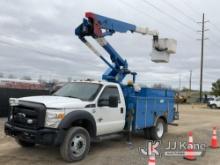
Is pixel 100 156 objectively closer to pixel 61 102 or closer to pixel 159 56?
pixel 61 102

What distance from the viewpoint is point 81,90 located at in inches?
388

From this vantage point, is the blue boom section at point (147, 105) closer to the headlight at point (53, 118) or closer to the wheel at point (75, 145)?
the wheel at point (75, 145)

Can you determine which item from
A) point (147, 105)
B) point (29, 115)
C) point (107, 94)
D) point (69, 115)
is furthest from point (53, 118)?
point (147, 105)

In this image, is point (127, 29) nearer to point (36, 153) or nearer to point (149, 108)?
point (149, 108)

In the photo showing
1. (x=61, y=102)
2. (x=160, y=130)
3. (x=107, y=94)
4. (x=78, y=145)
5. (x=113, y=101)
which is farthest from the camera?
(x=160, y=130)

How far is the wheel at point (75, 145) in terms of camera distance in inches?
324

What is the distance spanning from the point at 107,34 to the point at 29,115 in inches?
179

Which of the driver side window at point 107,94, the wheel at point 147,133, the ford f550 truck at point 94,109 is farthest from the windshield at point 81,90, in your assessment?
the wheel at point 147,133

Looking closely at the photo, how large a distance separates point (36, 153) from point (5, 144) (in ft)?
5.95

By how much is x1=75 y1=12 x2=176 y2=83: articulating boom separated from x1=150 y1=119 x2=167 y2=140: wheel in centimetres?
203

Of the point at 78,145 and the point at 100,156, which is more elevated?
the point at 78,145

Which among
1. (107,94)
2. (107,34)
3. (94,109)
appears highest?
(107,34)

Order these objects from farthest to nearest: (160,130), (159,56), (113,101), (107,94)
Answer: (159,56) → (160,130) → (107,94) → (113,101)

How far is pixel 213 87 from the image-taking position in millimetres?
79750
